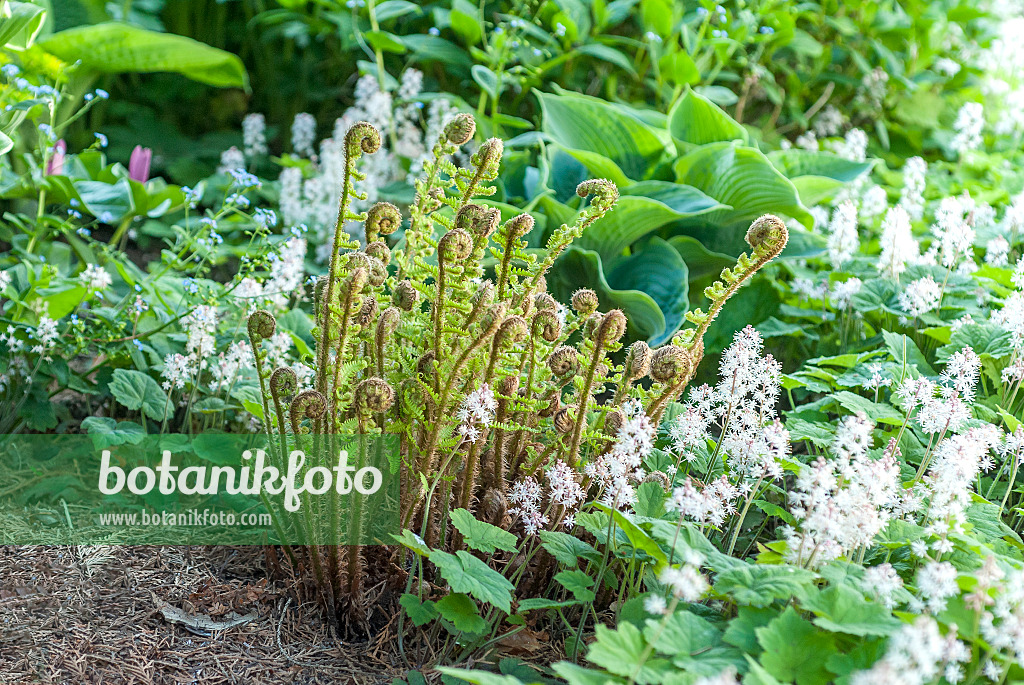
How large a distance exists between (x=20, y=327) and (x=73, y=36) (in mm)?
1436

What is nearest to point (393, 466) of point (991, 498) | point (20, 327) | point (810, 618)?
point (810, 618)

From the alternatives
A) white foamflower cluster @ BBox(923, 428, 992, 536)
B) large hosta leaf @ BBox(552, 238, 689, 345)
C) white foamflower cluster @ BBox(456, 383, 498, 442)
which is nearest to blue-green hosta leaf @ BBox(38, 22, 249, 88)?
large hosta leaf @ BBox(552, 238, 689, 345)

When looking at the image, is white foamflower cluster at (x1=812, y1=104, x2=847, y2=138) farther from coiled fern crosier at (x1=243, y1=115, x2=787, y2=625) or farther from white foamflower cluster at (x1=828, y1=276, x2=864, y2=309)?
coiled fern crosier at (x1=243, y1=115, x2=787, y2=625)

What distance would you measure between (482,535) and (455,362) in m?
0.27

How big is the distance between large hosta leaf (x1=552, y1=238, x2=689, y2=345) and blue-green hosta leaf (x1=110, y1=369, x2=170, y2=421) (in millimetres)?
1054

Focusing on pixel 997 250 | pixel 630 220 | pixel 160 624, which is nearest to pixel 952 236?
pixel 997 250

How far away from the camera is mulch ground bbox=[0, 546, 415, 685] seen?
1.33 m

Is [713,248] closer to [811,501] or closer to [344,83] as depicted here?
[811,501]

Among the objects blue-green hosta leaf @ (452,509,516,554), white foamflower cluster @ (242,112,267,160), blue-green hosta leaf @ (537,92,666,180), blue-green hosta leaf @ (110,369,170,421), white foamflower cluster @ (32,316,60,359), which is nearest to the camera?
blue-green hosta leaf @ (452,509,516,554)

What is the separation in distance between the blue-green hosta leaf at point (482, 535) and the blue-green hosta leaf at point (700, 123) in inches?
67.1

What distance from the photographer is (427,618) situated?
1.28 metres

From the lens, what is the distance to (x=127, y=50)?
301cm

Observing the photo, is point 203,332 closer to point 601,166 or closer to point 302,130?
point 601,166

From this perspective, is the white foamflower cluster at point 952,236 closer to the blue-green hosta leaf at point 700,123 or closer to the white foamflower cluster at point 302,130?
the blue-green hosta leaf at point 700,123
